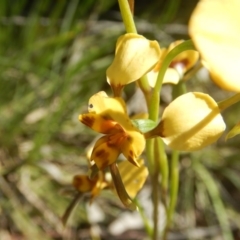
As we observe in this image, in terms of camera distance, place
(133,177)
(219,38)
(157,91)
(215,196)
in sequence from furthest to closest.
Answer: (215,196) → (133,177) → (157,91) → (219,38)

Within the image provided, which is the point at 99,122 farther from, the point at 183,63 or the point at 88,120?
the point at 183,63

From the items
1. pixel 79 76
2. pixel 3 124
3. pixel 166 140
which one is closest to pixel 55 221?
pixel 3 124

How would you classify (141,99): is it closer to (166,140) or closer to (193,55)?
(193,55)

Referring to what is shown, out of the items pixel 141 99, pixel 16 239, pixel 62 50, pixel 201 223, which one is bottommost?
pixel 201 223

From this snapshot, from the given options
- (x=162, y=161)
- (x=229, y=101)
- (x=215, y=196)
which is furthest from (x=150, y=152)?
(x=215, y=196)

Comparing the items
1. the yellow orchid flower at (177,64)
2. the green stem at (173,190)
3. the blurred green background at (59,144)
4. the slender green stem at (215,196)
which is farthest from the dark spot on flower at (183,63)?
the slender green stem at (215,196)

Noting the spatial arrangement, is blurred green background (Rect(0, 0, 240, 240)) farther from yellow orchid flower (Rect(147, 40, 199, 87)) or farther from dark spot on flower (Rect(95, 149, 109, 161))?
dark spot on flower (Rect(95, 149, 109, 161))
